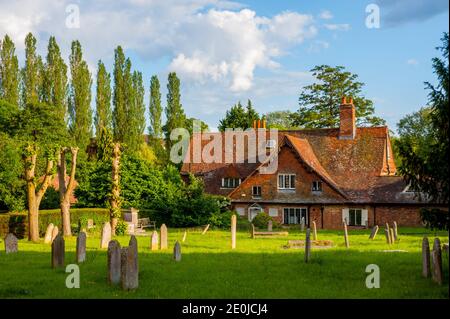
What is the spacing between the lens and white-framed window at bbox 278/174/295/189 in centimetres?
5597

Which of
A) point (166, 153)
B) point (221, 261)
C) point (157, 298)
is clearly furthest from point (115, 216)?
point (166, 153)

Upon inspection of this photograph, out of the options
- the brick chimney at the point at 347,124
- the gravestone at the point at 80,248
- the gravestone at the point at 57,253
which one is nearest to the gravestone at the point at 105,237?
the gravestone at the point at 80,248

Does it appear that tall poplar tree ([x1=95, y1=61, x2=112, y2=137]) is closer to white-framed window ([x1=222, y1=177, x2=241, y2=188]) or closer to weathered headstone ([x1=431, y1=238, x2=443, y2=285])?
white-framed window ([x1=222, y1=177, x2=241, y2=188])

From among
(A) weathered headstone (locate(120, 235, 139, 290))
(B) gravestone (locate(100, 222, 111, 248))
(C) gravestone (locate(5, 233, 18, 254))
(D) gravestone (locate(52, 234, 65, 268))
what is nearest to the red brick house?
(B) gravestone (locate(100, 222, 111, 248))

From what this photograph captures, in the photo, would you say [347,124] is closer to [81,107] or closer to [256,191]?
[256,191]

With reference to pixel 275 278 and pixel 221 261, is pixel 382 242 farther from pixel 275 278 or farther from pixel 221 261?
pixel 275 278

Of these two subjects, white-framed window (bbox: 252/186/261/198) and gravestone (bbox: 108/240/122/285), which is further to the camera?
white-framed window (bbox: 252/186/261/198)

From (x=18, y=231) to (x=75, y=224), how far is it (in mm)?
6215

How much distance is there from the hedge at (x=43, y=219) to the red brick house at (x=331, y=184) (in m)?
13.9

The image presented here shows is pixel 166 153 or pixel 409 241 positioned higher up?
pixel 166 153

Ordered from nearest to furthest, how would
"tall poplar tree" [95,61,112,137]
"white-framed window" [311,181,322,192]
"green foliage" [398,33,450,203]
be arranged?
1. "green foliage" [398,33,450,203]
2. "white-framed window" [311,181,322,192]
3. "tall poplar tree" [95,61,112,137]

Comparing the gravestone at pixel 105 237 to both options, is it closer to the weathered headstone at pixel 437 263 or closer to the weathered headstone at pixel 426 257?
the weathered headstone at pixel 426 257

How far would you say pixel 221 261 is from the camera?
2434 cm

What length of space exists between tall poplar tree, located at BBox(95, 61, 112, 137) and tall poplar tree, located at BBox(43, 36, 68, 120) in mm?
4861
